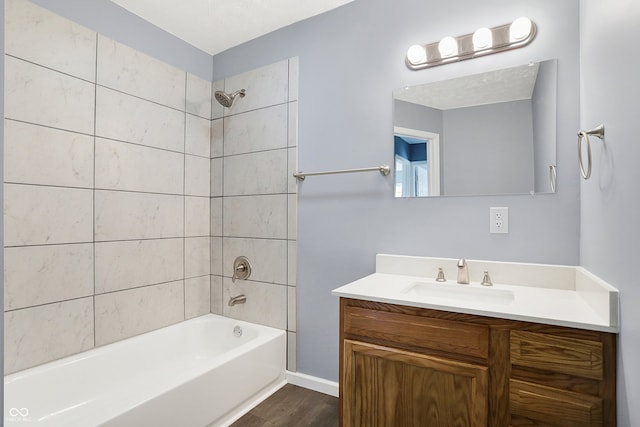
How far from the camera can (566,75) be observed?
4.98 feet

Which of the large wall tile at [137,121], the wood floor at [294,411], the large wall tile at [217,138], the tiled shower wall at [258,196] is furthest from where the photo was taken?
the large wall tile at [217,138]

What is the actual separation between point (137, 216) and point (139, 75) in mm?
909

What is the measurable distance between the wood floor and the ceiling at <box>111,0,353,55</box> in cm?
241

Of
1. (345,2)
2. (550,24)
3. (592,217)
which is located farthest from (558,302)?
(345,2)

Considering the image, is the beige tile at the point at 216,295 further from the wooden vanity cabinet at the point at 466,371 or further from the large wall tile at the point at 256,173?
the wooden vanity cabinet at the point at 466,371

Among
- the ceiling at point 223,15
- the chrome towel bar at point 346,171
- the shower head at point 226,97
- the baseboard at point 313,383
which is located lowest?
the baseboard at point 313,383

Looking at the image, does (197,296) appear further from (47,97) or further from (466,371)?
(466,371)

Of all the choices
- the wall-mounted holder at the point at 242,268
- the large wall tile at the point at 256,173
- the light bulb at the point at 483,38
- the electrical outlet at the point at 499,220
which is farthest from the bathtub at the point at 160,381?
the light bulb at the point at 483,38

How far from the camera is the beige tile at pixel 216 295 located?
2.64 metres

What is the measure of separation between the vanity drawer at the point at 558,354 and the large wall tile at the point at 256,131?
173 centimetres

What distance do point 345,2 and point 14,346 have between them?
2562 millimetres

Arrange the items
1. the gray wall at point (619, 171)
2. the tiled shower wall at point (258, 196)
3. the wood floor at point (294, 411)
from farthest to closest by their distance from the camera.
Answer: the tiled shower wall at point (258, 196) < the wood floor at point (294, 411) < the gray wall at point (619, 171)

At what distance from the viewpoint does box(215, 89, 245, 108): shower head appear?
2.34m

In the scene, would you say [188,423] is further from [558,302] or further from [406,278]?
[558,302]
